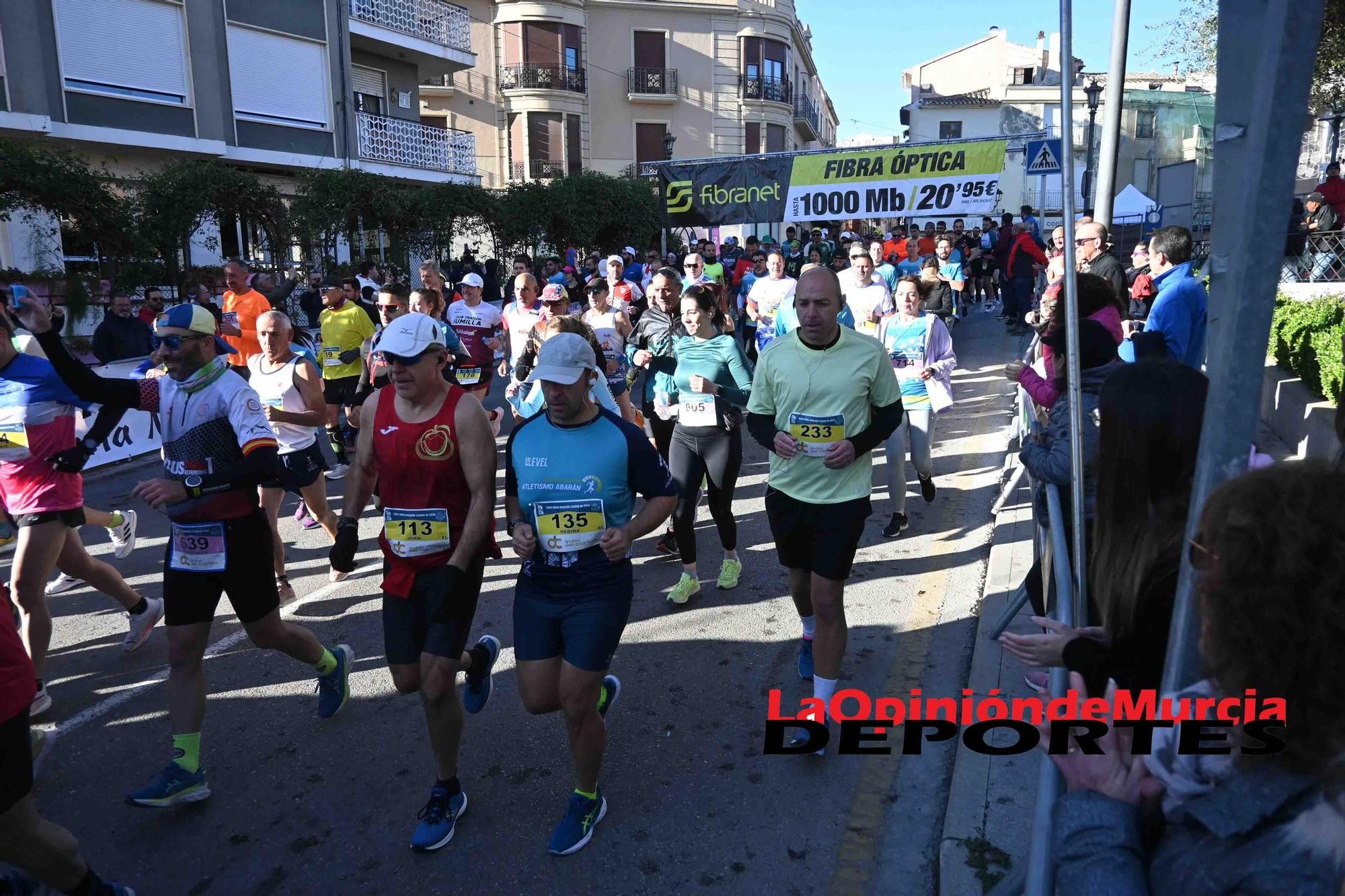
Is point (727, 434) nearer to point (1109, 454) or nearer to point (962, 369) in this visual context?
point (1109, 454)

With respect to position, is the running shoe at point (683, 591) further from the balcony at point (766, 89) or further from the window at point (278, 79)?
the balcony at point (766, 89)

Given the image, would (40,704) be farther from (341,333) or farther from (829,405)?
(341,333)

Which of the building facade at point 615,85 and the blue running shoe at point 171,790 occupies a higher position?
the building facade at point 615,85

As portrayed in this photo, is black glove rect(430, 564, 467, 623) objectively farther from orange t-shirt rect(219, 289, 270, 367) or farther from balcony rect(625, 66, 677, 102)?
balcony rect(625, 66, 677, 102)

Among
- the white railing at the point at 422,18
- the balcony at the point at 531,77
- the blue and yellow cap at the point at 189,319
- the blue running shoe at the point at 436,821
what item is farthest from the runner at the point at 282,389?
the balcony at the point at 531,77

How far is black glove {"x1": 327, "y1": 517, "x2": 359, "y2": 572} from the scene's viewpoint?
3588 mm

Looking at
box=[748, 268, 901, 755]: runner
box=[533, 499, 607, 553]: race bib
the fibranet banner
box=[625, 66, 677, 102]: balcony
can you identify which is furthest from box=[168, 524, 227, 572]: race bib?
box=[625, 66, 677, 102]: balcony

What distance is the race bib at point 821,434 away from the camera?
4.33 meters

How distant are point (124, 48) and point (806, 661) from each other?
21278 millimetres

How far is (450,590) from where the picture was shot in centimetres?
345

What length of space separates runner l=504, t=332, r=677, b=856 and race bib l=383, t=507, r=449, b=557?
305mm

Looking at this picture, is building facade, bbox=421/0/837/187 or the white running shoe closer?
the white running shoe

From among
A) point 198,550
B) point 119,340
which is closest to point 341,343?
point 119,340

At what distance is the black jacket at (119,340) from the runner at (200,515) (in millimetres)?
7629
